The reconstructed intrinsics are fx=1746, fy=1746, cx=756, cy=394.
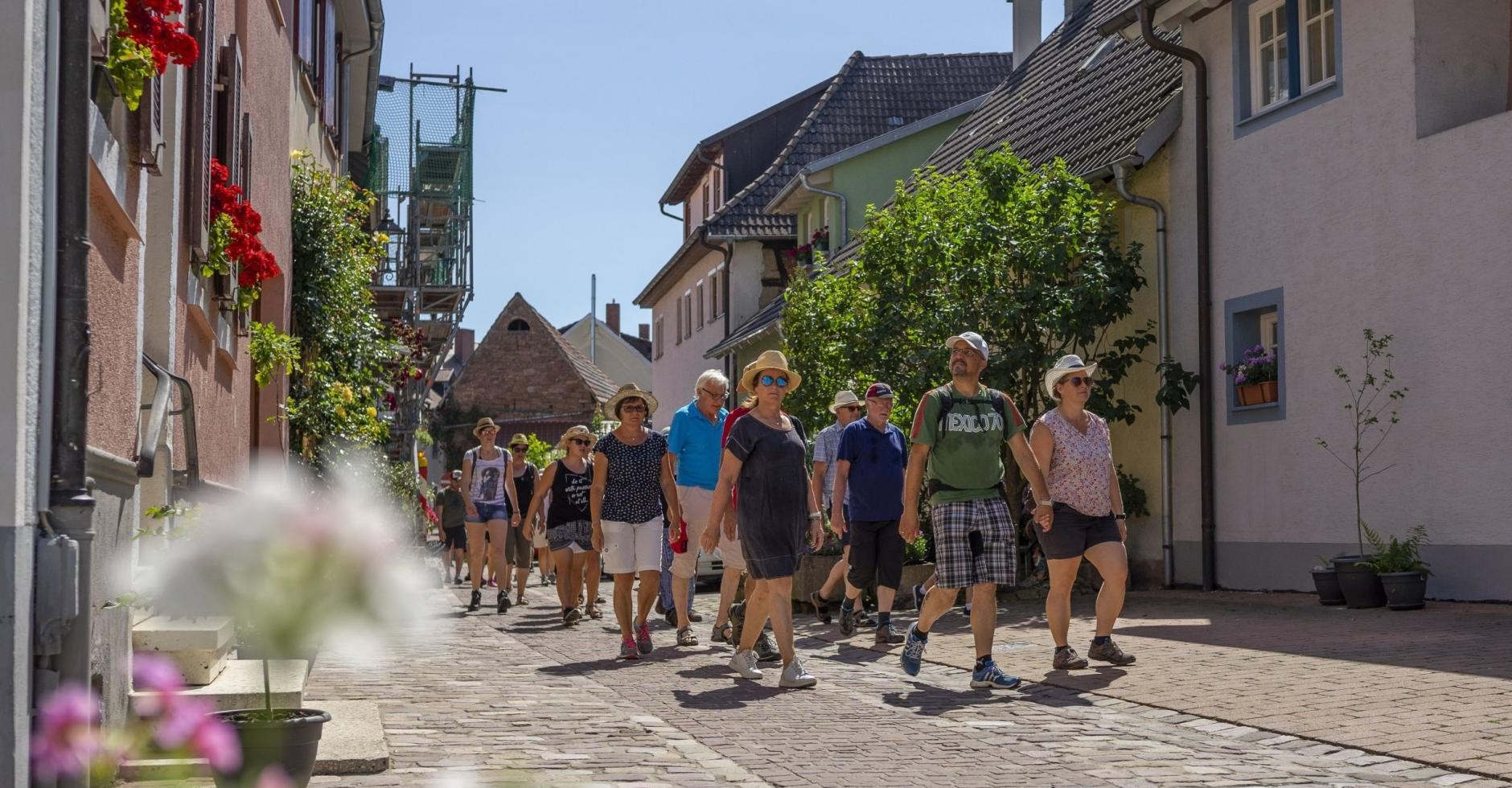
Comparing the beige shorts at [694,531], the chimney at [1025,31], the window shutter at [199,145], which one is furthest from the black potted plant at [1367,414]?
the chimney at [1025,31]

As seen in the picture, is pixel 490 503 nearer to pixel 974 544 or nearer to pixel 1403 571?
pixel 1403 571

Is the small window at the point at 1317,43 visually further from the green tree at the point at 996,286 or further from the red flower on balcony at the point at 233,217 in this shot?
the red flower on balcony at the point at 233,217

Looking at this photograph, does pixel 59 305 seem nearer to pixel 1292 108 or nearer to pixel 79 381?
pixel 79 381

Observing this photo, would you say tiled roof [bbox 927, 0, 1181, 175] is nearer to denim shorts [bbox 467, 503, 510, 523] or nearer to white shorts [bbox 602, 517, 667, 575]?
denim shorts [bbox 467, 503, 510, 523]

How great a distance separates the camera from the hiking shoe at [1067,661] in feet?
30.9

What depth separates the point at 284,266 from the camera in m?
15.0

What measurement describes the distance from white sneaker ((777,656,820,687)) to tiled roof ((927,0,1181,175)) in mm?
9265

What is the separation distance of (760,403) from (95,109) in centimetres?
432

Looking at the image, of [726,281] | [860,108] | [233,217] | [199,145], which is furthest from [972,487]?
[860,108]

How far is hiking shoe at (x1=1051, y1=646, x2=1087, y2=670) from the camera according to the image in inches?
371

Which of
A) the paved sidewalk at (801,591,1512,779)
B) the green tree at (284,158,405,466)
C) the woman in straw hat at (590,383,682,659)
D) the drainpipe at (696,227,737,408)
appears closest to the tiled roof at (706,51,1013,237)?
the drainpipe at (696,227,737,408)

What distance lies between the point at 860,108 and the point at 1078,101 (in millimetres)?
18685

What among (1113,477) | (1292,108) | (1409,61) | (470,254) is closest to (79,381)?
(1113,477)

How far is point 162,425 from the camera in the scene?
652 centimetres
